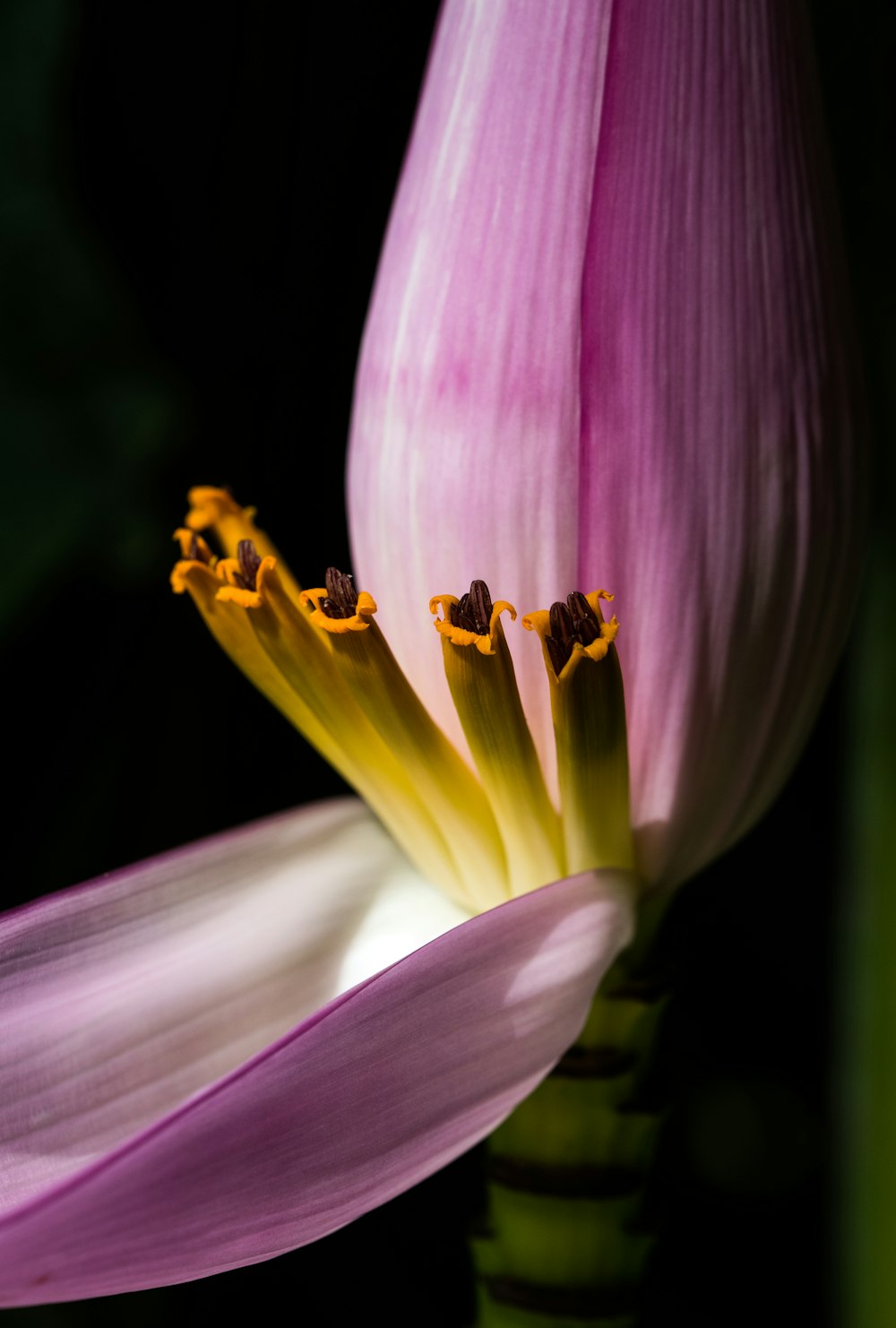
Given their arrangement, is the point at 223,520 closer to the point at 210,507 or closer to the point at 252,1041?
the point at 210,507

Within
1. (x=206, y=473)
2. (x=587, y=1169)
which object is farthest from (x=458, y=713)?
(x=206, y=473)

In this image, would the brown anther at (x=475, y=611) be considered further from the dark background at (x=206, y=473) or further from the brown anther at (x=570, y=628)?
the dark background at (x=206, y=473)

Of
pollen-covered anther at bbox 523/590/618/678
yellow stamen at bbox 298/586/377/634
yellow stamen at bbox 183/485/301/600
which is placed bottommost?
pollen-covered anther at bbox 523/590/618/678

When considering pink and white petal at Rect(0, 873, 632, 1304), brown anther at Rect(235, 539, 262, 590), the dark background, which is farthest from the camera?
the dark background

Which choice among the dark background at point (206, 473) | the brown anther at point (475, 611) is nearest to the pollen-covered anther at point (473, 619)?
the brown anther at point (475, 611)

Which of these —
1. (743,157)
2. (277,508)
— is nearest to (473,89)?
(743,157)

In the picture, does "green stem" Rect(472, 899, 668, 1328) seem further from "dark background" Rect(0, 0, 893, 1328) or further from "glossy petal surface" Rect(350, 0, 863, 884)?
"dark background" Rect(0, 0, 893, 1328)

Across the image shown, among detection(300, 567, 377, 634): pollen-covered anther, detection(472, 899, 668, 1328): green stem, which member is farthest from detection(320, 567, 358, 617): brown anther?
detection(472, 899, 668, 1328): green stem

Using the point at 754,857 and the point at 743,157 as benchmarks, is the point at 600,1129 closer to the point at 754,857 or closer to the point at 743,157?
the point at 743,157
